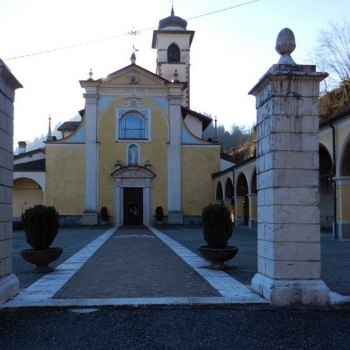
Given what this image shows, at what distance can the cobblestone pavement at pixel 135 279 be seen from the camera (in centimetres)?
702

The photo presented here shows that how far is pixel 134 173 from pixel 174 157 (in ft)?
10.1

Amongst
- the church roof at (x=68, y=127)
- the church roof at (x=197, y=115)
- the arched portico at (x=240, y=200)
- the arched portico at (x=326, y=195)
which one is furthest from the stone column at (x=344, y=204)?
the church roof at (x=68, y=127)

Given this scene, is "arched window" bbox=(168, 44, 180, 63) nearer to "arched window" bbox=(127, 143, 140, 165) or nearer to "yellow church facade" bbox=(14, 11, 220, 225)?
"yellow church facade" bbox=(14, 11, 220, 225)

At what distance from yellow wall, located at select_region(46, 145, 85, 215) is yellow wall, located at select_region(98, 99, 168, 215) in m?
1.40

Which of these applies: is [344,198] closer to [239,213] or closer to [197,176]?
[239,213]

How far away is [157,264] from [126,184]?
22.0 m

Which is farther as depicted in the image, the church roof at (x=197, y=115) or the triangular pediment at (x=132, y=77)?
the church roof at (x=197, y=115)

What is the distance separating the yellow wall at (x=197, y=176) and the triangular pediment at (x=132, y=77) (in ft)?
18.0

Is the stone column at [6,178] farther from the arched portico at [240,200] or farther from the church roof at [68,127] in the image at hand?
the church roof at [68,127]

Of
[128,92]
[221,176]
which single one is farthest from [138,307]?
[128,92]

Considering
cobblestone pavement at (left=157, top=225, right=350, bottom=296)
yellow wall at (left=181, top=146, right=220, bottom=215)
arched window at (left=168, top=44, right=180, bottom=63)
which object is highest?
arched window at (left=168, top=44, right=180, bottom=63)

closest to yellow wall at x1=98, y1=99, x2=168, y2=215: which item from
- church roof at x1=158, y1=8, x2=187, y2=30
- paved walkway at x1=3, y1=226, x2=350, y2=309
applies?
church roof at x1=158, y1=8, x2=187, y2=30

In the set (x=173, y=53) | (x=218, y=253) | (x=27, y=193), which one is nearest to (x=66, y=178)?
(x=27, y=193)

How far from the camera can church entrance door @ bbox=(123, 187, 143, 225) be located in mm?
32531
